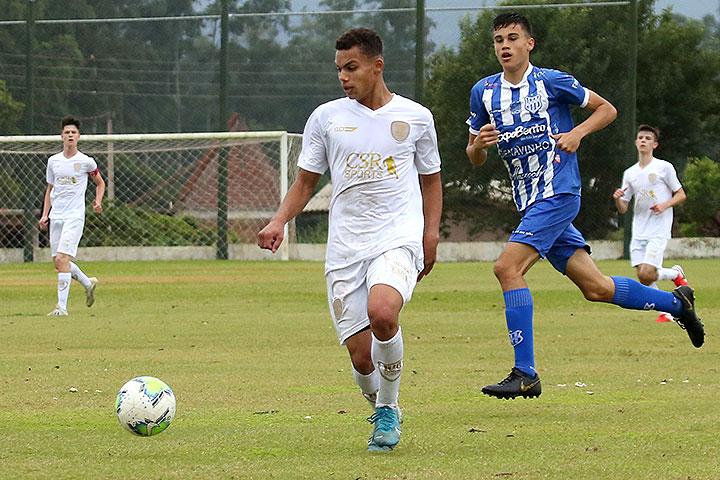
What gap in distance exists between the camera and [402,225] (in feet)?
22.6

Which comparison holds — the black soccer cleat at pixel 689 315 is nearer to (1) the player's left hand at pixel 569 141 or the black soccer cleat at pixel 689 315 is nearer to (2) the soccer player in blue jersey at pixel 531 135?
(2) the soccer player in blue jersey at pixel 531 135

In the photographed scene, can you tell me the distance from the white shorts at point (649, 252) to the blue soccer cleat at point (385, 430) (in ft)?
33.7

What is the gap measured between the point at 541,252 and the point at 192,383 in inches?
95.1

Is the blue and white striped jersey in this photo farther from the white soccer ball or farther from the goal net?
the goal net

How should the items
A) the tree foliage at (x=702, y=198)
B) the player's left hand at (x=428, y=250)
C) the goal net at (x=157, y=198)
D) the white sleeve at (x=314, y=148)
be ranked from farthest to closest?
1. the tree foliage at (x=702, y=198)
2. the goal net at (x=157, y=198)
3. the player's left hand at (x=428, y=250)
4. the white sleeve at (x=314, y=148)

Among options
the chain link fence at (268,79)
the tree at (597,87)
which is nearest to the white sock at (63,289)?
the chain link fence at (268,79)

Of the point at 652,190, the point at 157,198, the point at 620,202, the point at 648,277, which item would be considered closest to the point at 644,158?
the point at 652,190

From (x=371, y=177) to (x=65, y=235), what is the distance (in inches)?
432

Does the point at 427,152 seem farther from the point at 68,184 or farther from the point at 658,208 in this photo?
the point at 68,184

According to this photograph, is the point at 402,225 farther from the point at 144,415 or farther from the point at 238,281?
the point at 238,281

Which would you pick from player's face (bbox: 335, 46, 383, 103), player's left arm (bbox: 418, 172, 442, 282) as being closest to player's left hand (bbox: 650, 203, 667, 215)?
player's left arm (bbox: 418, 172, 442, 282)

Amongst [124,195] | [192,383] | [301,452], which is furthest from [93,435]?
[124,195]

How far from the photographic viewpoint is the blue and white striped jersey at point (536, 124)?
8.61 m

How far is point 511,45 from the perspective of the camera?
862cm
